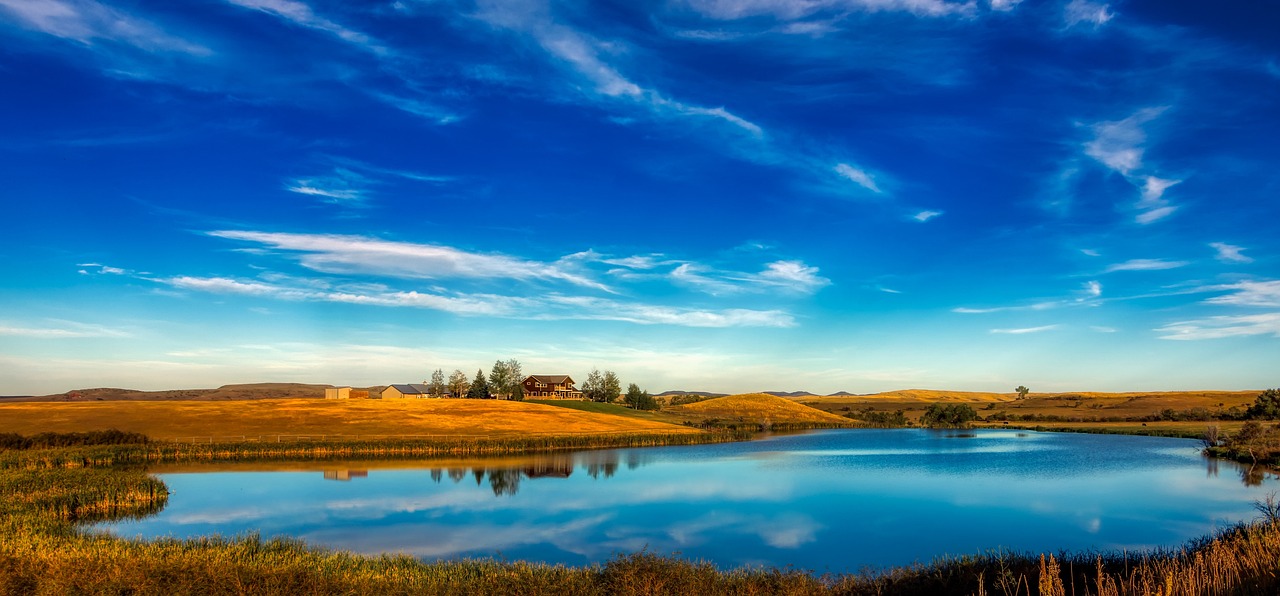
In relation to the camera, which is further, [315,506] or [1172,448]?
[1172,448]

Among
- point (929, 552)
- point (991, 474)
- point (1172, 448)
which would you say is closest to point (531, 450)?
point (991, 474)

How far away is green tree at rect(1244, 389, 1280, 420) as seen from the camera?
79.8 metres

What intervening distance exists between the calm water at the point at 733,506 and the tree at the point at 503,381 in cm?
7567

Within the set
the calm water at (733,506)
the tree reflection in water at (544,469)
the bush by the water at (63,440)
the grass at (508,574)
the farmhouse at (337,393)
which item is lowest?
the tree reflection in water at (544,469)

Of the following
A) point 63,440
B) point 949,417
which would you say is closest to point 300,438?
point 63,440

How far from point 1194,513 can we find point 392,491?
123ft

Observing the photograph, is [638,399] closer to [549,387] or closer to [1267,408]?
[549,387]

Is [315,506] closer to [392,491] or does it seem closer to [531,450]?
[392,491]

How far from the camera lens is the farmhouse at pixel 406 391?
11938cm

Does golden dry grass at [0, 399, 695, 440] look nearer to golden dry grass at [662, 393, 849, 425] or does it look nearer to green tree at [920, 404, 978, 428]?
golden dry grass at [662, 393, 849, 425]

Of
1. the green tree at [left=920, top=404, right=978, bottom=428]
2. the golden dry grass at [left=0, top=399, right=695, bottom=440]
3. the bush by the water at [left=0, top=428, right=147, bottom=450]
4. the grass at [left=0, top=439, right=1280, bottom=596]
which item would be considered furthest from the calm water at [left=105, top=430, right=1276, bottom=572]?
the green tree at [left=920, top=404, right=978, bottom=428]

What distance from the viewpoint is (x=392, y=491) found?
3781cm

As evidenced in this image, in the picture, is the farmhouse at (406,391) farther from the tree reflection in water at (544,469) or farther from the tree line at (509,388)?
the tree reflection in water at (544,469)

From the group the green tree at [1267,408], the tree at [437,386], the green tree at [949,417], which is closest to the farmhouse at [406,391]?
the tree at [437,386]
